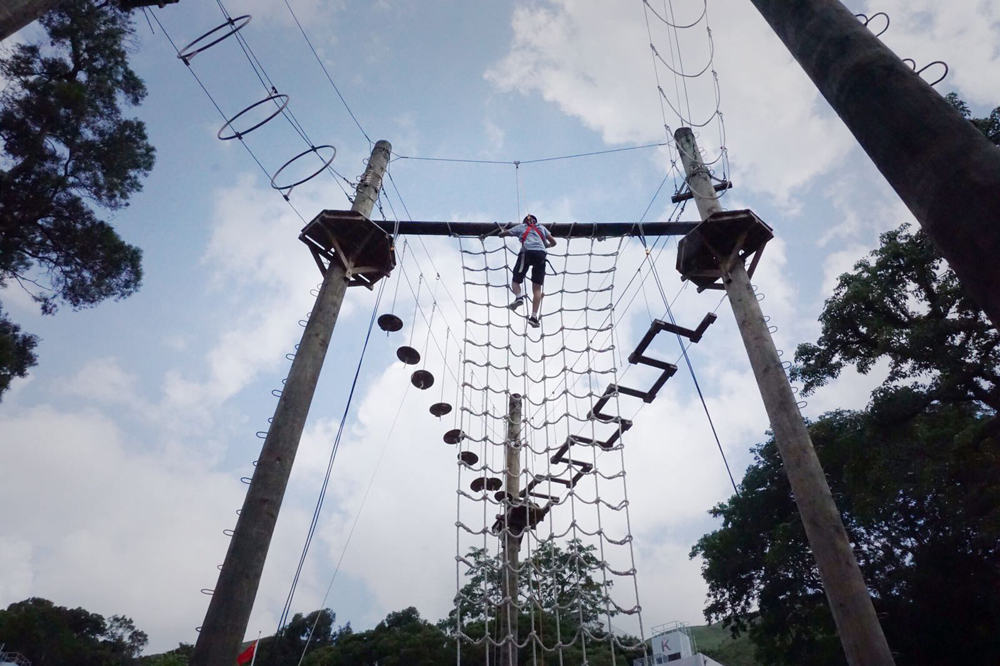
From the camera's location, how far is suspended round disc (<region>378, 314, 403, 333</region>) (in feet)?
18.9

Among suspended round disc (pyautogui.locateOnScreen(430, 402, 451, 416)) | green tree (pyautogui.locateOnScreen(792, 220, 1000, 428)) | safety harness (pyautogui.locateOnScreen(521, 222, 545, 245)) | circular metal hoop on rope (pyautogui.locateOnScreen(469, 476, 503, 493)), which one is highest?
green tree (pyautogui.locateOnScreen(792, 220, 1000, 428))

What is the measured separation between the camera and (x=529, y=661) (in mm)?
15797

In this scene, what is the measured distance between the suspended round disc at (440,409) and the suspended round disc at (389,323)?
926 mm

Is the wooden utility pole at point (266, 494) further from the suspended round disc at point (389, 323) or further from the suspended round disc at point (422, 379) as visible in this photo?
the suspended round disc at point (422, 379)

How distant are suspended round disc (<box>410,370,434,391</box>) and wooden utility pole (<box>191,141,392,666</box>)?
2.17 meters

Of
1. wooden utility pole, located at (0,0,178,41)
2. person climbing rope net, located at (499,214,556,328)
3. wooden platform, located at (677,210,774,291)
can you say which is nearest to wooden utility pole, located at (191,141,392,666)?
person climbing rope net, located at (499,214,556,328)

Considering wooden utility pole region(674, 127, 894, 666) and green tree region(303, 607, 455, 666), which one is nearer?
wooden utility pole region(674, 127, 894, 666)

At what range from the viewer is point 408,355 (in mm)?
5926

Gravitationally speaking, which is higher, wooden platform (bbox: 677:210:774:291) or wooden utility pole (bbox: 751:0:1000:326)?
wooden platform (bbox: 677:210:774:291)

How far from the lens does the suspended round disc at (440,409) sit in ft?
20.6

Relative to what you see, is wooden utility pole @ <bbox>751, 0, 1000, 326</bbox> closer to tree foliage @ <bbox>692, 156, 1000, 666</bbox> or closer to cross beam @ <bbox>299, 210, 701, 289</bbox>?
cross beam @ <bbox>299, 210, 701, 289</bbox>

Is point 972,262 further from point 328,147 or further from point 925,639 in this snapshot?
point 925,639

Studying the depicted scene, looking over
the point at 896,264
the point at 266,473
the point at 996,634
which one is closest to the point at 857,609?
the point at 266,473

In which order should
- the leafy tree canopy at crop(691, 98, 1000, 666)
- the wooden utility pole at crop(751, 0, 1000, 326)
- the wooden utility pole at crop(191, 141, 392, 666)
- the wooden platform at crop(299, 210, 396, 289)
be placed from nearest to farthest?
the wooden utility pole at crop(751, 0, 1000, 326) → the wooden utility pole at crop(191, 141, 392, 666) → the wooden platform at crop(299, 210, 396, 289) → the leafy tree canopy at crop(691, 98, 1000, 666)
